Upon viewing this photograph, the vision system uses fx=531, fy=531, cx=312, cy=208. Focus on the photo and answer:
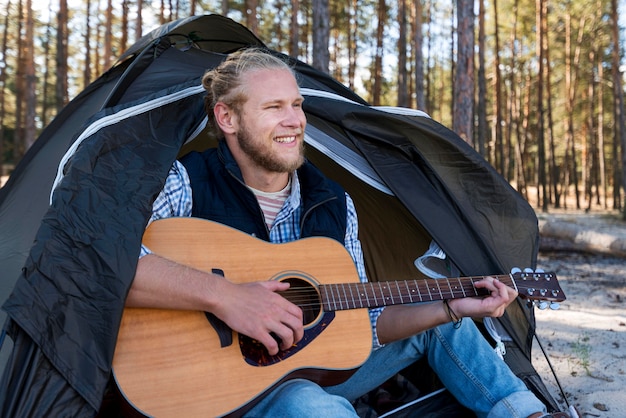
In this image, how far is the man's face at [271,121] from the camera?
7.32 feet

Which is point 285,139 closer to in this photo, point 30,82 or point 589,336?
point 589,336

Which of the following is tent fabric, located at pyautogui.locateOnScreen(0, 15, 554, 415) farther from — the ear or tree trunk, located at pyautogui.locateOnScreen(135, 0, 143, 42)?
tree trunk, located at pyautogui.locateOnScreen(135, 0, 143, 42)

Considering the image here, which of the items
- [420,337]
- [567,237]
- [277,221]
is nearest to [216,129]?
[277,221]

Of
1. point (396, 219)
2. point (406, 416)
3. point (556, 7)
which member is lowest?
point (406, 416)

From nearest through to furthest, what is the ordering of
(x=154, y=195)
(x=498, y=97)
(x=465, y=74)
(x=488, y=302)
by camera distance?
1. (x=154, y=195)
2. (x=488, y=302)
3. (x=465, y=74)
4. (x=498, y=97)

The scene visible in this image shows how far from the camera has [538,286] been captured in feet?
7.27

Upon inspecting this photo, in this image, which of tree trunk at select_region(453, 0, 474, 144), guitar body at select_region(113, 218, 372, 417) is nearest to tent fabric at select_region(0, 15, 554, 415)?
guitar body at select_region(113, 218, 372, 417)

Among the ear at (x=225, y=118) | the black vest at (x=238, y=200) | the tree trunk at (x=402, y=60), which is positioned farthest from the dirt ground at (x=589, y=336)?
the tree trunk at (x=402, y=60)

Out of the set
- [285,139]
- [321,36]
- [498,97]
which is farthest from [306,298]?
[498,97]

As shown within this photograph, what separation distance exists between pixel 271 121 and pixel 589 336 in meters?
3.28

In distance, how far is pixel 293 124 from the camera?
224 centimetres

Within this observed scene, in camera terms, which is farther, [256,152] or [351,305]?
[256,152]

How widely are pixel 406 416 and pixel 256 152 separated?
4.34 ft

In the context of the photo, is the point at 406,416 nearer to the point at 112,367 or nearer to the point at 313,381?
the point at 313,381
